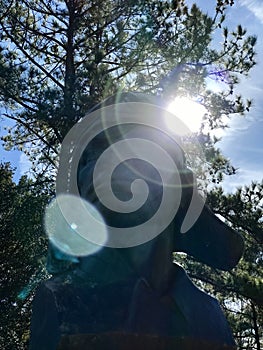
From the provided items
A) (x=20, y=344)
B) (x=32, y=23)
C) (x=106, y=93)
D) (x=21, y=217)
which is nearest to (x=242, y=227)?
(x=106, y=93)

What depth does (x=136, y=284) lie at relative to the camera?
5.08ft

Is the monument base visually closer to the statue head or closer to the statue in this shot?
the statue

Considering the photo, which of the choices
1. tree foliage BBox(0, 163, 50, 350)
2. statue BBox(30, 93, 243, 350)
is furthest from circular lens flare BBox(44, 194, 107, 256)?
tree foliage BBox(0, 163, 50, 350)

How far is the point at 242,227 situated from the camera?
7617mm

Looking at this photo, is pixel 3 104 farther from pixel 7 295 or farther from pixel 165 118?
pixel 165 118

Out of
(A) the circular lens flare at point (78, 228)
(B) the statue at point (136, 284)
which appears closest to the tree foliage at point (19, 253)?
(A) the circular lens flare at point (78, 228)

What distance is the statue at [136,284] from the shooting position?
56.7 inches

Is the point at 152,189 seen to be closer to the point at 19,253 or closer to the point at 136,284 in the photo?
the point at 136,284

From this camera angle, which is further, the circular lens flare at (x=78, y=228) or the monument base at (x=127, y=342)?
the circular lens flare at (x=78, y=228)

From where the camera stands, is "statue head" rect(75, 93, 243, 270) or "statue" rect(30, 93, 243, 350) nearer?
"statue" rect(30, 93, 243, 350)

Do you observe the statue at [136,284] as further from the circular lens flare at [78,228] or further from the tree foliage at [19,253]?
the tree foliage at [19,253]

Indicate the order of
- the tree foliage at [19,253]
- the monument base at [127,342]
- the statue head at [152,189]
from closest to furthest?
1. the monument base at [127,342]
2. the statue head at [152,189]
3. the tree foliage at [19,253]

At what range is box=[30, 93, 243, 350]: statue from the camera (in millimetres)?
1439

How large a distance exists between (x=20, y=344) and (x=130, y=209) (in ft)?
24.7
